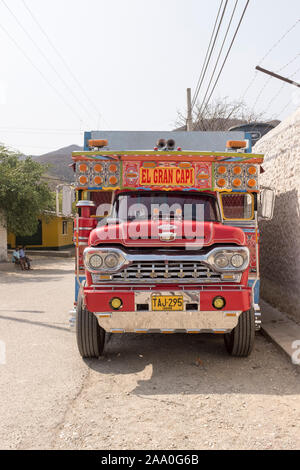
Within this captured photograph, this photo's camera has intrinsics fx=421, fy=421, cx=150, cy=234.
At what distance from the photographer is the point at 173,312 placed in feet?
15.6

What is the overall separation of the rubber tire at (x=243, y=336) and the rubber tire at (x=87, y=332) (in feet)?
5.69

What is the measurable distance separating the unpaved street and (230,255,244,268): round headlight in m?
1.31

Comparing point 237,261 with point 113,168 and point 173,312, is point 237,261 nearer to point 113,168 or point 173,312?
point 173,312

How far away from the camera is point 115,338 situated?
679cm

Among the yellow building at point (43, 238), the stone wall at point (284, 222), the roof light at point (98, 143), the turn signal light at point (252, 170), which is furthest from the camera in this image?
the yellow building at point (43, 238)

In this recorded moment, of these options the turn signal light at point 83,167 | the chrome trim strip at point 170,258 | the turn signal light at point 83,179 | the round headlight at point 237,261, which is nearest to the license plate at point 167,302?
the chrome trim strip at point 170,258

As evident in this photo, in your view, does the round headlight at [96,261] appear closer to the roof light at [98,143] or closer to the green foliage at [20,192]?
the roof light at [98,143]

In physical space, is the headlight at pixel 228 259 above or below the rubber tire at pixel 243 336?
above

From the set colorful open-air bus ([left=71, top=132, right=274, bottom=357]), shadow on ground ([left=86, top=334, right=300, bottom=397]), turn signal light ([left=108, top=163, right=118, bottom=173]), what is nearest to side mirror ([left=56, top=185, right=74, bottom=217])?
colorful open-air bus ([left=71, top=132, right=274, bottom=357])

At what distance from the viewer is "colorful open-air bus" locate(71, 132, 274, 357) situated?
480cm

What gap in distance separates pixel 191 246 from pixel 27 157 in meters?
20.3

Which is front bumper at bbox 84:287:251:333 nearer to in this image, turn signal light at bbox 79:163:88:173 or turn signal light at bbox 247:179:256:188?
turn signal light at bbox 247:179:256:188

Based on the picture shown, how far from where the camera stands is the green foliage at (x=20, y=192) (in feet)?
68.3

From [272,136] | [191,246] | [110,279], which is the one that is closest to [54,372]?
[110,279]
